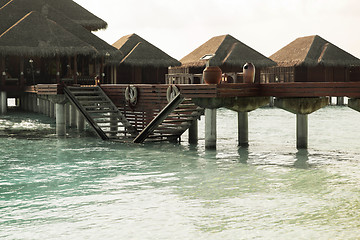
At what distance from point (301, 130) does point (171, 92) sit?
13.7ft

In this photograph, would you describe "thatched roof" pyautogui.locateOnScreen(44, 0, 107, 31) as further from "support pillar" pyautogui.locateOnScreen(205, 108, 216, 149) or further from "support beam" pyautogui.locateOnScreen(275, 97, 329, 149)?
"support beam" pyautogui.locateOnScreen(275, 97, 329, 149)

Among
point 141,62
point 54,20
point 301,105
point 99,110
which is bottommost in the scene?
point 99,110

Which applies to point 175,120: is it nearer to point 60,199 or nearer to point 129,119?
point 129,119

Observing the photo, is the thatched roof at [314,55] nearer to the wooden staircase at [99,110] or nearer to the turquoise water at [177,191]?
the wooden staircase at [99,110]

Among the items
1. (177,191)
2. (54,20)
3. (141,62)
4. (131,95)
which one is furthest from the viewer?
(141,62)

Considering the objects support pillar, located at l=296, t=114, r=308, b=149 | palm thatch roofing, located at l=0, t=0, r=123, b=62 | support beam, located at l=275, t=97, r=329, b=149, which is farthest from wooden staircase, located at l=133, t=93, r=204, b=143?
palm thatch roofing, located at l=0, t=0, r=123, b=62

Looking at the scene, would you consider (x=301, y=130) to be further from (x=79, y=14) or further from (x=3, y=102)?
(x=79, y=14)

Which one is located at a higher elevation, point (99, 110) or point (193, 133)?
point (99, 110)

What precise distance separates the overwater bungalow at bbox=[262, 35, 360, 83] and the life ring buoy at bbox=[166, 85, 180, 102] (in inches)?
1347

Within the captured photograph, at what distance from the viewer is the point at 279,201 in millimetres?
11477

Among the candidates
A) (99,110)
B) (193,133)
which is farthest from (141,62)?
(193,133)

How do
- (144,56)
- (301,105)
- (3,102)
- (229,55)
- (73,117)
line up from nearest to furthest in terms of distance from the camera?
(301,105)
(73,117)
(3,102)
(144,56)
(229,55)

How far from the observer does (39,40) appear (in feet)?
118

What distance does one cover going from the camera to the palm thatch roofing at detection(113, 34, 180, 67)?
4759 centimetres
